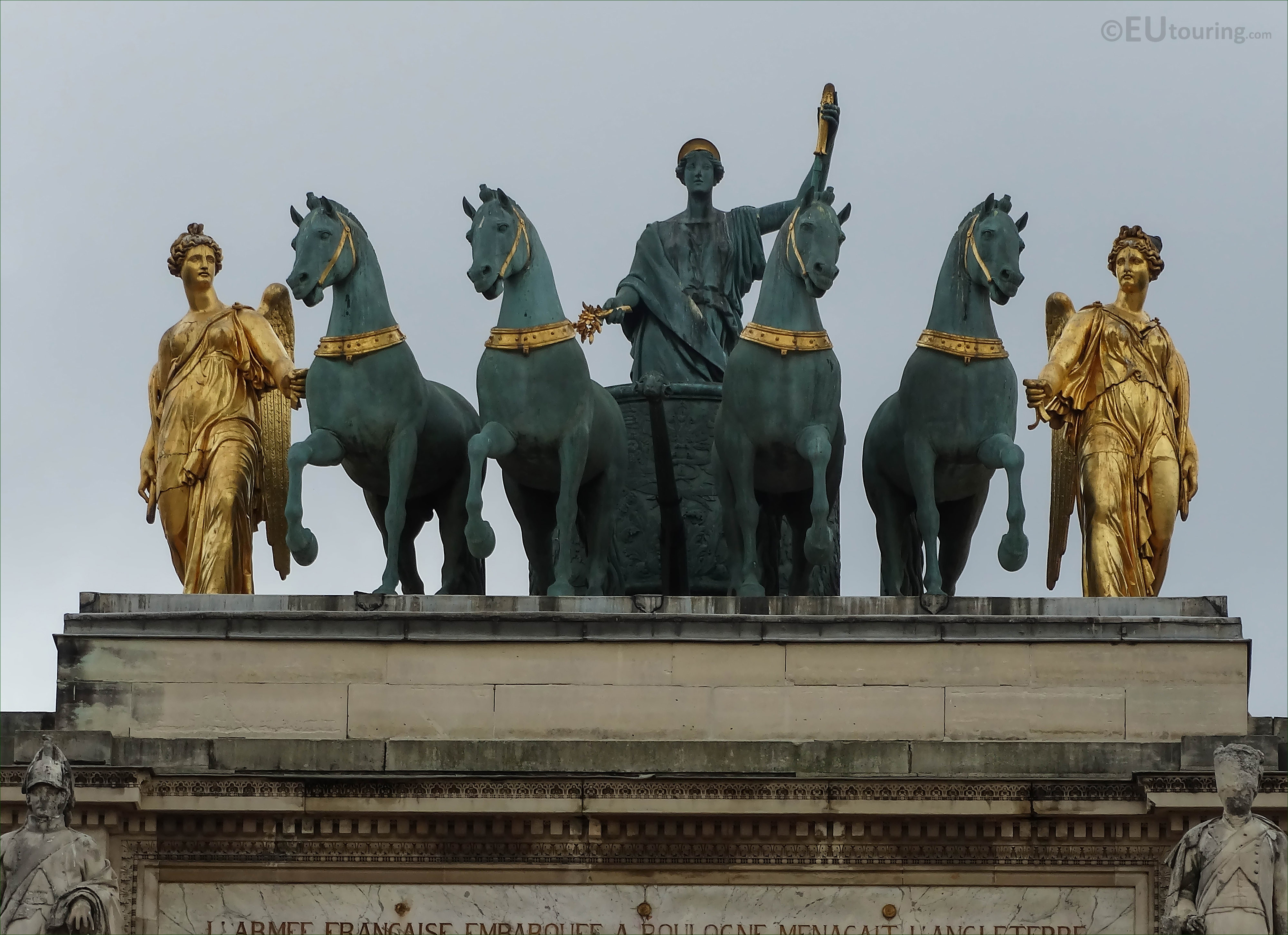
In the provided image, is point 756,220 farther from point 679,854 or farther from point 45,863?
Answer: point 45,863

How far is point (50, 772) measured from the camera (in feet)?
122

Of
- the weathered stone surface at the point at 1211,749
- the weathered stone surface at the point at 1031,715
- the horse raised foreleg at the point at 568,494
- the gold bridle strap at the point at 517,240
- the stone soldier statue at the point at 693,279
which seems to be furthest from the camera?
the stone soldier statue at the point at 693,279

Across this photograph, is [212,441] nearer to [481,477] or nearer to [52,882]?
[481,477]

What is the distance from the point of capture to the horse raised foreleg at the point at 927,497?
41.4 meters

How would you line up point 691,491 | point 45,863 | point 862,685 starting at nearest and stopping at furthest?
point 45,863
point 862,685
point 691,491

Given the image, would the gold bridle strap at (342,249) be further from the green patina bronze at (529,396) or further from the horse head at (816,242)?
the horse head at (816,242)

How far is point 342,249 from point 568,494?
109 inches

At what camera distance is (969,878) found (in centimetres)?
3906

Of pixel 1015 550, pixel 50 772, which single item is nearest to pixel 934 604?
pixel 1015 550

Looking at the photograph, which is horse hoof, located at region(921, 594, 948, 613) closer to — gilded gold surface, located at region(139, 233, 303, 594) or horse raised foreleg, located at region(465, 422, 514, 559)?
horse raised foreleg, located at region(465, 422, 514, 559)

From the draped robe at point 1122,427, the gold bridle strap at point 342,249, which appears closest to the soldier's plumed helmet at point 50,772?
the gold bridle strap at point 342,249

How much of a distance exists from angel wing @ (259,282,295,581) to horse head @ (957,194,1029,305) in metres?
6.15

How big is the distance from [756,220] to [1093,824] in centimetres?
902

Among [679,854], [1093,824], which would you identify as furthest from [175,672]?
[1093,824]
